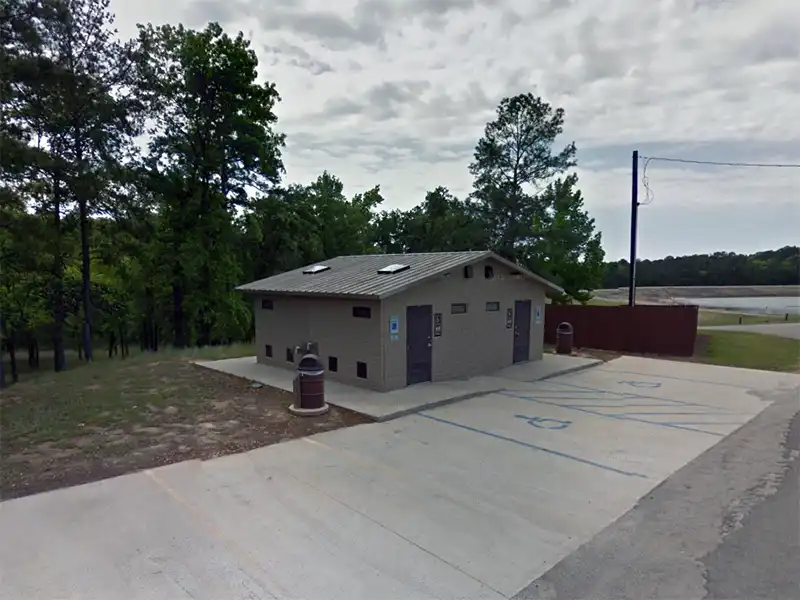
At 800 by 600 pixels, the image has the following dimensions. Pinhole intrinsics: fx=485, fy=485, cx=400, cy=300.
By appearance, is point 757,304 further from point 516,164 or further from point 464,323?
point 464,323

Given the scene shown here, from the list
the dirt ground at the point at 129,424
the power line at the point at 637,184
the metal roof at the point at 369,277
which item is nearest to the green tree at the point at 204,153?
the metal roof at the point at 369,277

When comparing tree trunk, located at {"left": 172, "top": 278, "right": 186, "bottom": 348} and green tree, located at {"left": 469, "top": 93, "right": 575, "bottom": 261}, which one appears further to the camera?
green tree, located at {"left": 469, "top": 93, "right": 575, "bottom": 261}

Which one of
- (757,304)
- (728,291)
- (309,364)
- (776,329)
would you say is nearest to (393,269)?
(309,364)

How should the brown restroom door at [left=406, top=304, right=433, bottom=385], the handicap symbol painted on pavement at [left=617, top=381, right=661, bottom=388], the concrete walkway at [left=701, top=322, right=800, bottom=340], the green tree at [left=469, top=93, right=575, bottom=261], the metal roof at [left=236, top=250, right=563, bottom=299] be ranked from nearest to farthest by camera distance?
the metal roof at [left=236, top=250, right=563, bottom=299], the brown restroom door at [left=406, top=304, right=433, bottom=385], the handicap symbol painted on pavement at [left=617, top=381, right=661, bottom=388], the concrete walkway at [left=701, top=322, right=800, bottom=340], the green tree at [left=469, top=93, right=575, bottom=261]

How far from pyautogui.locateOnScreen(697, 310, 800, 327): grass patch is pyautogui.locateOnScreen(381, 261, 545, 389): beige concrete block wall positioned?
15.6 m

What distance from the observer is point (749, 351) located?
1498 centimetres

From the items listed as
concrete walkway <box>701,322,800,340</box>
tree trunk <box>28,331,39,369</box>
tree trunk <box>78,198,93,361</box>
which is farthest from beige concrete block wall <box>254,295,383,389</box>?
tree trunk <box>28,331,39,369</box>

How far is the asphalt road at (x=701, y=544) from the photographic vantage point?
3.35 metres

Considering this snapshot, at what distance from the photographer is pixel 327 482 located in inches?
205

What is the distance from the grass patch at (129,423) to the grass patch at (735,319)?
2192cm

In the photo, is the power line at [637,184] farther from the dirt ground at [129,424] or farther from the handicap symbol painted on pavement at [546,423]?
the dirt ground at [129,424]

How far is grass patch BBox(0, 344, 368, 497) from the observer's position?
5699 mm

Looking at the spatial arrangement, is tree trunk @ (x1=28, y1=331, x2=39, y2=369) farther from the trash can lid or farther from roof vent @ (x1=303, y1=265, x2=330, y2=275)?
the trash can lid

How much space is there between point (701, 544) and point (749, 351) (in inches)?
544
